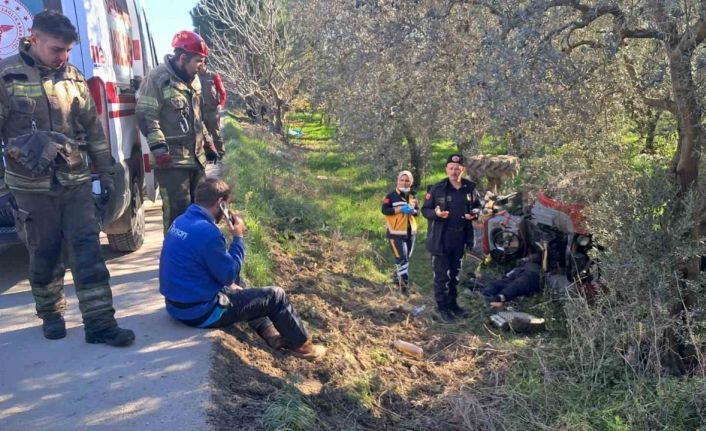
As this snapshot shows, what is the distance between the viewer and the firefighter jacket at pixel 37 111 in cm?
398

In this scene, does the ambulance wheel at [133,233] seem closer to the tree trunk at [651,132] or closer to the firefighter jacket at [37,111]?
the firefighter jacket at [37,111]

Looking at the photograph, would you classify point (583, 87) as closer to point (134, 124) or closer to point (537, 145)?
point (537, 145)

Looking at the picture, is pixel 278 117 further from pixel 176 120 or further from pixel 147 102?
pixel 147 102

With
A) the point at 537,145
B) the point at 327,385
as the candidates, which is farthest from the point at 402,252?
the point at 327,385

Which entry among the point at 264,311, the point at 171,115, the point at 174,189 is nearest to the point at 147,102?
the point at 171,115

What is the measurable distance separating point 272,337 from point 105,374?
1185 millimetres

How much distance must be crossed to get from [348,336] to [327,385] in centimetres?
126

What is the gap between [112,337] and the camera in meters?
4.38

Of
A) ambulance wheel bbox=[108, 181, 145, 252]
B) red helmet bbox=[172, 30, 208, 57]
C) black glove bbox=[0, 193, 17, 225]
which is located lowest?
ambulance wheel bbox=[108, 181, 145, 252]

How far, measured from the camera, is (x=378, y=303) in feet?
22.8

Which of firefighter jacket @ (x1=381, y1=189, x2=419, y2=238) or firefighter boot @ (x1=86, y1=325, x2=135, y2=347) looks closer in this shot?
firefighter boot @ (x1=86, y1=325, x2=135, y2=347)

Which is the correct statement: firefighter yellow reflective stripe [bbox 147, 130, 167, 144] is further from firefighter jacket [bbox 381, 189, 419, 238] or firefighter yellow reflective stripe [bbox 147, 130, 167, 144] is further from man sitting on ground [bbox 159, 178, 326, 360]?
firefighter jacket [bbox 381, 189, 419, 238]

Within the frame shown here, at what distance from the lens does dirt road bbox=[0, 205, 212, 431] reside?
11.5 ft

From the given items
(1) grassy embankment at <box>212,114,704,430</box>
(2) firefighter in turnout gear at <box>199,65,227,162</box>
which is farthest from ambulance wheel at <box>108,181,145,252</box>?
(1) grassy embankment at <box>212,114,704,430</box>
